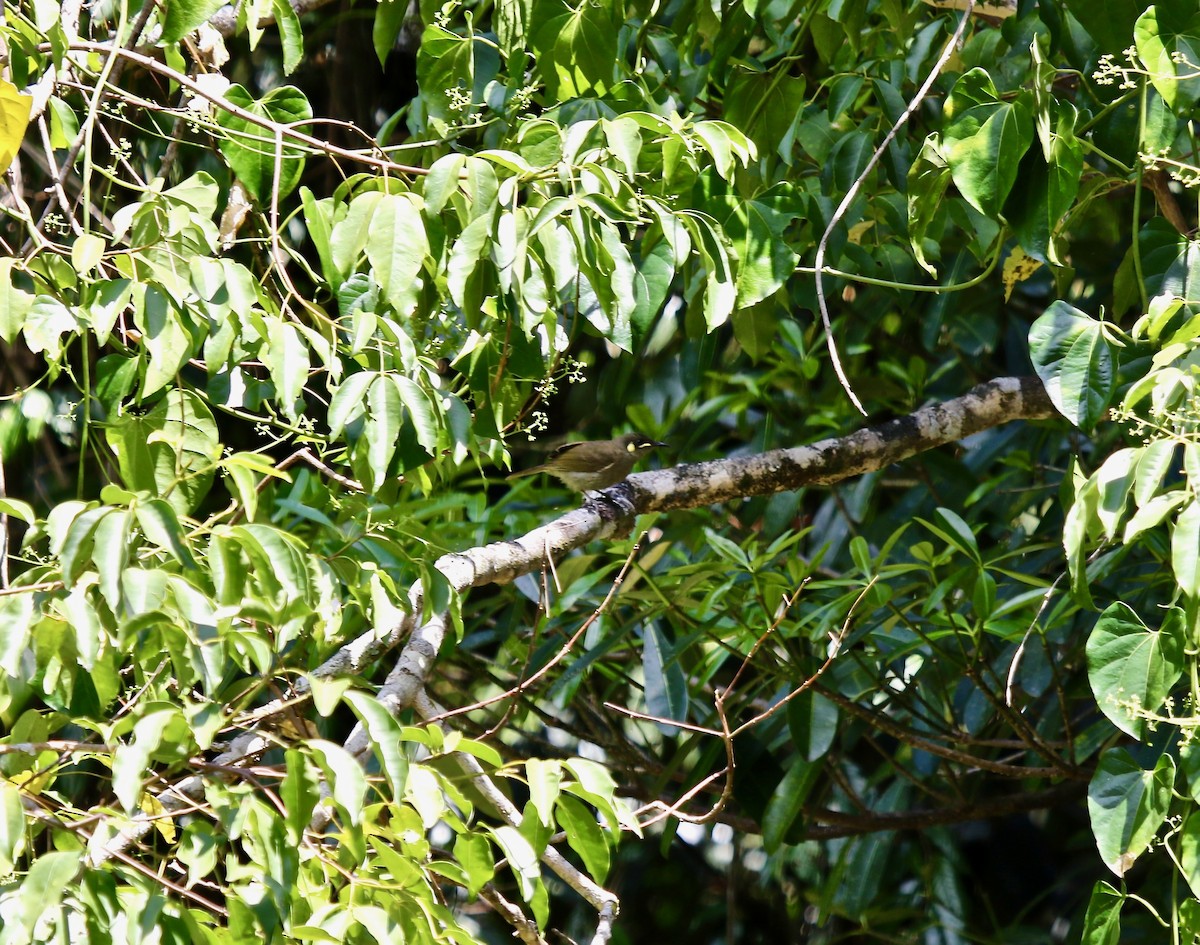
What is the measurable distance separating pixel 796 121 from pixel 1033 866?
3.87m

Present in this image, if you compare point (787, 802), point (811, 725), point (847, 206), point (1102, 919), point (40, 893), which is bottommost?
point (787, 802)

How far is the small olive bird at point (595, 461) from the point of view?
498 cm

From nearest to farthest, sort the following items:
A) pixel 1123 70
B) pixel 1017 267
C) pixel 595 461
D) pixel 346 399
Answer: pixel 346 399, pixel 1123 70, pixel 1017 267, pixel 595 461

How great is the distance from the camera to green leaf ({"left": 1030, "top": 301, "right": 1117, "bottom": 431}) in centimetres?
224

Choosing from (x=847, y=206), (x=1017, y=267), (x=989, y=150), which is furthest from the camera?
(x=1017, y=267)

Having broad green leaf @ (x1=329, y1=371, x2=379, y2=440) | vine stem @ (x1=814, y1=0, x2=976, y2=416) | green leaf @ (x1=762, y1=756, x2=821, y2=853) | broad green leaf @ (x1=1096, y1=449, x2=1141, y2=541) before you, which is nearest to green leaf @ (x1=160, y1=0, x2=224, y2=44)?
broad green leaf @ (x1=329, y1=371, x2=379, y2=440)

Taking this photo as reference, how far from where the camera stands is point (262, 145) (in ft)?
8.21

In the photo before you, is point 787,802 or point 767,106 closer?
point 767,106

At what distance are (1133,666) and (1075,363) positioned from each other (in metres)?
0.52

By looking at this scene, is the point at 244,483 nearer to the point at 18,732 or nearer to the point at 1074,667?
the point at 18,732

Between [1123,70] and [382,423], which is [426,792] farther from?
[1123,70]

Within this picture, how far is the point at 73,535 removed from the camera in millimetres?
1589

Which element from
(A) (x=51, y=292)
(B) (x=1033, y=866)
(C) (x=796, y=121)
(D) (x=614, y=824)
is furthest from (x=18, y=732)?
(B) (x=1033, y=866)

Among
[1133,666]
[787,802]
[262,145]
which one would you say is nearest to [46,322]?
[262,145]
